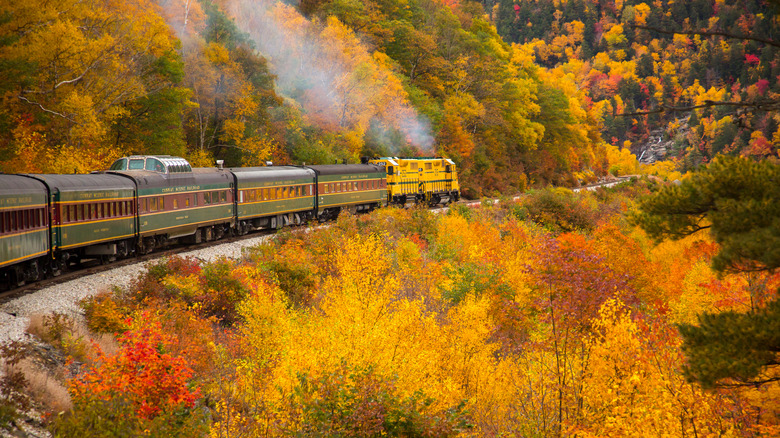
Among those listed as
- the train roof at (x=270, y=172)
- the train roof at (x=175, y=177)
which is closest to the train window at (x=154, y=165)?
the train roof at (x=175, y=177)

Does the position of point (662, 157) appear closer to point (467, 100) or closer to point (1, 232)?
point (467, 100)

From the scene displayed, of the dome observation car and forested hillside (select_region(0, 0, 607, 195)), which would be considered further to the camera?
forested hillside (select_region(0, 0, 607, 195))

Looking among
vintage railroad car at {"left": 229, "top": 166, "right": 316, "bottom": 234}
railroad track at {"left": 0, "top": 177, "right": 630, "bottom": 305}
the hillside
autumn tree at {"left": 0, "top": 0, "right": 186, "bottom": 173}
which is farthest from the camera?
vintage railroad car at {"left": 229, "top": 166, "right": 316, "bottom": 234}

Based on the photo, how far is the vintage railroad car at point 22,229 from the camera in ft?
53.5

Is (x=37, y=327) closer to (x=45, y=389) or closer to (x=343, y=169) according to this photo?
(x=45, y=389)

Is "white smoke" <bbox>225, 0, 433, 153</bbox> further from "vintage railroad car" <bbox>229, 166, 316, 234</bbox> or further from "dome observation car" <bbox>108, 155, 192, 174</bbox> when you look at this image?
"dome observation car" <bbox>108, 155, 192, 174</bbox>

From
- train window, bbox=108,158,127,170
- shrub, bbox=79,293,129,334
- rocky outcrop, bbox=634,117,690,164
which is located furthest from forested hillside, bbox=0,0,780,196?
rocky outcrop, bbox=634,117,690,164

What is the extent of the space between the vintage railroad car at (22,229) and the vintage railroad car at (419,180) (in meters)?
28.2

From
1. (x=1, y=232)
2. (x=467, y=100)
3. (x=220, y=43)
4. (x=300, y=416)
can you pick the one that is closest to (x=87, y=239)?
(x=1, y=232)

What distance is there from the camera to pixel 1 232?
16.0 m

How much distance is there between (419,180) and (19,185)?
3363 centimetres

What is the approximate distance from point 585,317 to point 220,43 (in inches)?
1513

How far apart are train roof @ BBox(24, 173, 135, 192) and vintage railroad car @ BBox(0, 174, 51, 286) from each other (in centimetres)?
79

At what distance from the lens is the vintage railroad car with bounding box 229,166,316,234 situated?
1230 inches
